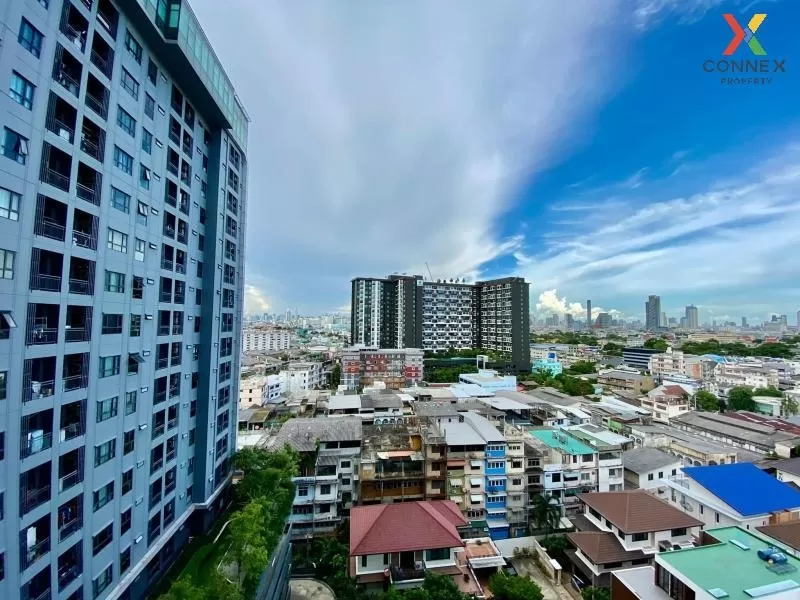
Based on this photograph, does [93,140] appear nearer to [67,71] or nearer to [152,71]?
[67,71]

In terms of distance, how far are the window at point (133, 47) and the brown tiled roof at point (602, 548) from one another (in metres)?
27.6

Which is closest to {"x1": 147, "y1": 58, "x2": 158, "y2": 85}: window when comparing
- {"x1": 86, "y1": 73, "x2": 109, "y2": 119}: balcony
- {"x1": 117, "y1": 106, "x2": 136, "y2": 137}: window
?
{"x1": 117, "y1": 106, "x2": 136, "y2": 137}: window

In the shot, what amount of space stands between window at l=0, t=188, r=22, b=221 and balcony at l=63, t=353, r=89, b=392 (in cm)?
424

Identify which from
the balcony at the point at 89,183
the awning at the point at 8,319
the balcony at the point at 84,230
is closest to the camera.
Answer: the awning at the point at 8,319

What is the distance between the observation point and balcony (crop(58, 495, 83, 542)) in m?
10.5

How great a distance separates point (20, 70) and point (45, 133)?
1399 millimetres

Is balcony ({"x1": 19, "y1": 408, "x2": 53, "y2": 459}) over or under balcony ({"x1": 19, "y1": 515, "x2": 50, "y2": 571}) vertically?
over

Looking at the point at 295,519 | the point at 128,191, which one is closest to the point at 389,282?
the point at 295,519

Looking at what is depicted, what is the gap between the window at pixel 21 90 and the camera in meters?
8.80

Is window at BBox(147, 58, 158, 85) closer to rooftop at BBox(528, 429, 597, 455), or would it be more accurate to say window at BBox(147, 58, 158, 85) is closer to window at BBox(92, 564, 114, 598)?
window at BBox(92, 564, 114, 598)

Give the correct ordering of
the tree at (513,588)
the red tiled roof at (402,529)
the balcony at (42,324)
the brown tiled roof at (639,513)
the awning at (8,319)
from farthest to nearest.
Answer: the brown tiled roof at (639,513)
the red tiled roof at (402,529)
the tree at (513,588)
the balcony at (42,324)
the awning at (8,319)

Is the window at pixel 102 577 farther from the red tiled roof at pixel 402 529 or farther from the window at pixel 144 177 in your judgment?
the window at pixel 144 177

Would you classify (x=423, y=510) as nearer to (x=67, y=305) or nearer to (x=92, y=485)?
(x=92, y=485)

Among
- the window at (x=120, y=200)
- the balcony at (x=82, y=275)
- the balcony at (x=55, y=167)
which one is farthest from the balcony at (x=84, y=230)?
the window at (x=120, y=200)
